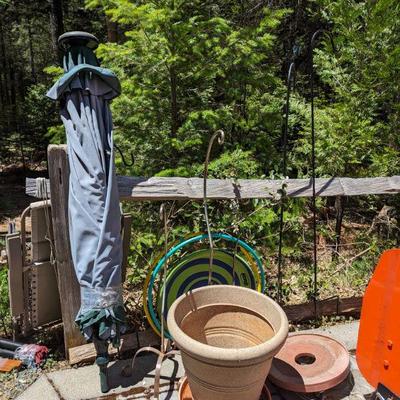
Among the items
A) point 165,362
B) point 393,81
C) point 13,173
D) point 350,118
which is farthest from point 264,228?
point 13,173

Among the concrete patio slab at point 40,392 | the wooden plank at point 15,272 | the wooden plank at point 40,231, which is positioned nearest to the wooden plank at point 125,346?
the concrete patio slab at point 40,392

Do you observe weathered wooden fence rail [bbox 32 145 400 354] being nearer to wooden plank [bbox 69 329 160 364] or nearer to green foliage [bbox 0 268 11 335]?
wooden plank [bbox 69 329 160 364]

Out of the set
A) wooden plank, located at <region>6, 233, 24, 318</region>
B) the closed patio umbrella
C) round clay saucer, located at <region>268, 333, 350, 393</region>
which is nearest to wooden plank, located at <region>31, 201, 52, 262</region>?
wooden plank, located at <region>6, 233, 24, 318</region>

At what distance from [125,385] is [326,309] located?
167cm

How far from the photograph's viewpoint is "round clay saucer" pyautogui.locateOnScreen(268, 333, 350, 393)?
224 centimetres

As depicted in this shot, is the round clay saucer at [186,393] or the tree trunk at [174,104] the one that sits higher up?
the tree trunk at [174,104]

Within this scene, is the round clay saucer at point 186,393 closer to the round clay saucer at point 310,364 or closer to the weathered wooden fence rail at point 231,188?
the round clay saucer at point 310,364

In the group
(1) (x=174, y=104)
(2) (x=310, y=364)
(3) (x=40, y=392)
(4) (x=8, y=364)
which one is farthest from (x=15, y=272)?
(1) (x=174, y=104)

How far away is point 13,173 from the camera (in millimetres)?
11703

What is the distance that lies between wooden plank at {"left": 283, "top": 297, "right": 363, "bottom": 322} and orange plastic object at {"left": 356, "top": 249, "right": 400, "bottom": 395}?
101 cm

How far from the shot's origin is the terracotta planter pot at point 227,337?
173cm

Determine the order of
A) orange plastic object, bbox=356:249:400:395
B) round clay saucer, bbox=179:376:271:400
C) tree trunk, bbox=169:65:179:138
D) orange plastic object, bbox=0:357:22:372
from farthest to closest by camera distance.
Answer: tree trunk, bbox=169:65:179:138 → orange plastic object, bbox=0:357:22:372 → round clay saucer, bbox=179:376:271:400 → orange plastic object, bbox=356:249:400:395

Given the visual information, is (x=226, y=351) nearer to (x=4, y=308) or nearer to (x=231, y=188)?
(x=231, y=188)

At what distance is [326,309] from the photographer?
3197 mm
